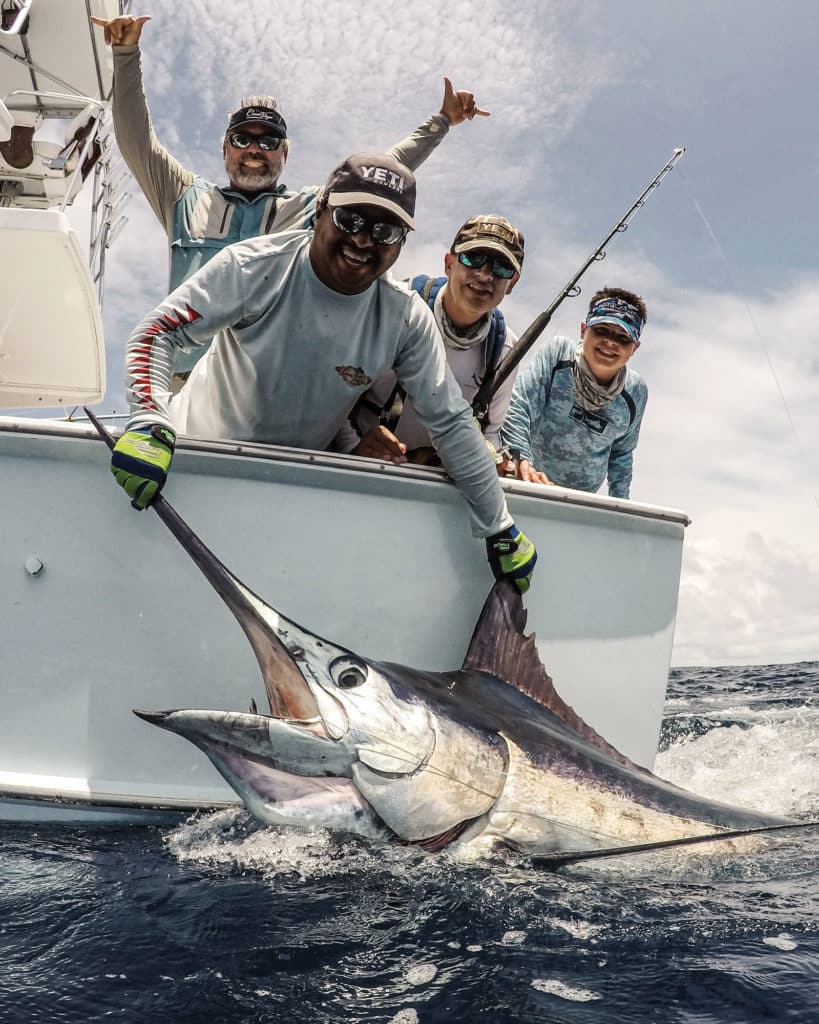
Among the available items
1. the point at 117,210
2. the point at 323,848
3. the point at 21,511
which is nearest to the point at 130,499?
the point at 21,511

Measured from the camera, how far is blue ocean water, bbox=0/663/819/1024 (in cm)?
168

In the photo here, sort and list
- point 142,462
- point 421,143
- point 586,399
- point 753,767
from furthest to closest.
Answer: point 753,767 < point 586,399 < point 421,143 < point 142,462

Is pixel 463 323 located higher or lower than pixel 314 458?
higher

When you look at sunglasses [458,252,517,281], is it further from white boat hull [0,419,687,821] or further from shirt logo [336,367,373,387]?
white boat hull [0,419,687,821]

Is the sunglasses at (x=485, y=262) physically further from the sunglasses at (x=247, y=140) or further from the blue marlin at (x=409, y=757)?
→ the blue marlin at (x=409, y=757)

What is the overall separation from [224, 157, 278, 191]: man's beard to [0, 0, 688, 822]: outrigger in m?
1.67

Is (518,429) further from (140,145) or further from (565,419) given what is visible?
(140,145)

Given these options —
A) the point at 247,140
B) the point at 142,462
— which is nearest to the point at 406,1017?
the point at 142,462

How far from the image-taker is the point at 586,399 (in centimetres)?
434

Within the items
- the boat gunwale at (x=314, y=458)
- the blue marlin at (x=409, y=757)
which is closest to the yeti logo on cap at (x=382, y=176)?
the boat gunwale at (x=314, y=458)

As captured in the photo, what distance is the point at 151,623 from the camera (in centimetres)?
266

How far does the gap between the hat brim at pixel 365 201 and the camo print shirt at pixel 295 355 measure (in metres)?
0.22

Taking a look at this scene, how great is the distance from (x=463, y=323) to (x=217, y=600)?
4.84 ft

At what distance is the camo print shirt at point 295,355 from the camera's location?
8.71 feet
